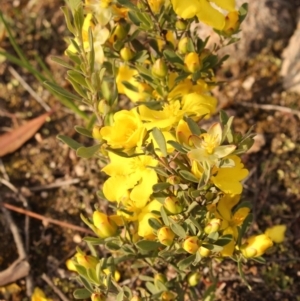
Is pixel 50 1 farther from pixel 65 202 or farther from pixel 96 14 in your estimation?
pixel 96 14

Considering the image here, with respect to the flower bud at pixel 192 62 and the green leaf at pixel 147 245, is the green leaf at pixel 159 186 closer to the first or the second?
the green leaf at pixel 147 245

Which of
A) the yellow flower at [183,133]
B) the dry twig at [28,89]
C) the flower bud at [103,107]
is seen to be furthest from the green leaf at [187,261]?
the dry twig at [28,89]

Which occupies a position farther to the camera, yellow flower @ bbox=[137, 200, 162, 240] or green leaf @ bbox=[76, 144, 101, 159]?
yellow flower @ bbox=[137, 200, 162, 240]

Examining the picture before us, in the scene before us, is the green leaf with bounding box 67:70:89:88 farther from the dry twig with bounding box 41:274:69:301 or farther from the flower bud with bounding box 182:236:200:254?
the dry twig with bounding box 41:274:69:301

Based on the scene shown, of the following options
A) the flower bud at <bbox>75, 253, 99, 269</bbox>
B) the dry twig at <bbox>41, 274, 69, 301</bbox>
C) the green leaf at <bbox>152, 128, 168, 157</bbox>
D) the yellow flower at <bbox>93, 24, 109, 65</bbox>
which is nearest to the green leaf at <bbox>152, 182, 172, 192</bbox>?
the green leaf at <bbox>152, 128, 168, 157</bbox>

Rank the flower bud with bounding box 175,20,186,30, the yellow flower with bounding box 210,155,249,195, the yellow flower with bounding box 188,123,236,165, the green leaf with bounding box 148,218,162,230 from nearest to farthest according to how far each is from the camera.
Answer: the yellow flower with bounding box 188,123,236,165
the yellow flower with bounding box 210,155,249,195
the green leaf with bounding box 148,218,162,230
the flower bud with bounding box 175,20,186,30

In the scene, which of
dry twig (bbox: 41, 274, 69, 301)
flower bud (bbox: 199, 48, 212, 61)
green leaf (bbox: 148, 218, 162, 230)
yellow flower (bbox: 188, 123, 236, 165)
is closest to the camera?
yellow flower (bbox: 188, 123, 236, 165)

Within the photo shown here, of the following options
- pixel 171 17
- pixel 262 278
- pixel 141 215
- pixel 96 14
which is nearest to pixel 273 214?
pixel 262 278
